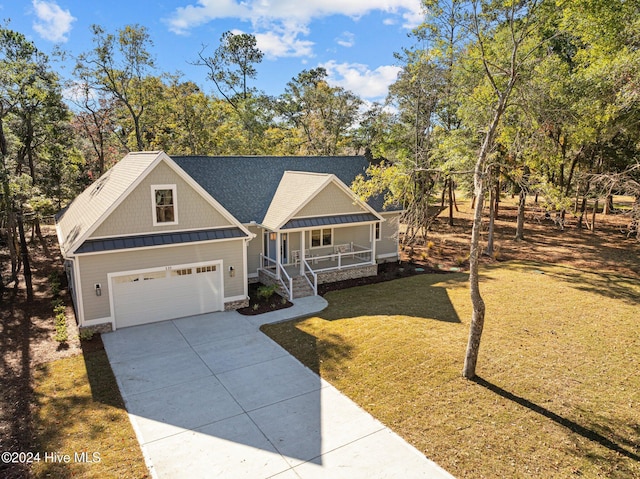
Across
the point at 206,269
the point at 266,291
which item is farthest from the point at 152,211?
the point at 266,291

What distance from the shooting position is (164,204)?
15.0 m

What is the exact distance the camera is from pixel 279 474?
7.80 metres

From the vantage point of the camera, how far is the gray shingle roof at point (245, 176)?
65.9 feet

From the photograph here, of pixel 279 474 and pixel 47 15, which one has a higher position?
pixel 47 15

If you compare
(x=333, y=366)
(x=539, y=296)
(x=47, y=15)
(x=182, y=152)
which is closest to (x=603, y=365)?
(x=539, y=296)

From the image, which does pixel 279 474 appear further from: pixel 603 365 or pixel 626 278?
pixel 626 278

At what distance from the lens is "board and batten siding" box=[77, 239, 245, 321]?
13906mm

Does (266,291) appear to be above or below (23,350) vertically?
above

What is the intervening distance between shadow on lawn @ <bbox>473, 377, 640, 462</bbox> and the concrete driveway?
3236 millimetres

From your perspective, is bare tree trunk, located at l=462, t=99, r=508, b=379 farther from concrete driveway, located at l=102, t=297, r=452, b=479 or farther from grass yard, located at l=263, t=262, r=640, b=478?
concrete driveway, located at l=102, t=297, r=452, b=479

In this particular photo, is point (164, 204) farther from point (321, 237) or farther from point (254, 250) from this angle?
point (321, 237)

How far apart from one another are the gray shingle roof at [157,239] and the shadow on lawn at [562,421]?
1024 centimetres

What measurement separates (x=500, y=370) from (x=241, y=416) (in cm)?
712

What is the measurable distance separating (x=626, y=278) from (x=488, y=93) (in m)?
11.4
